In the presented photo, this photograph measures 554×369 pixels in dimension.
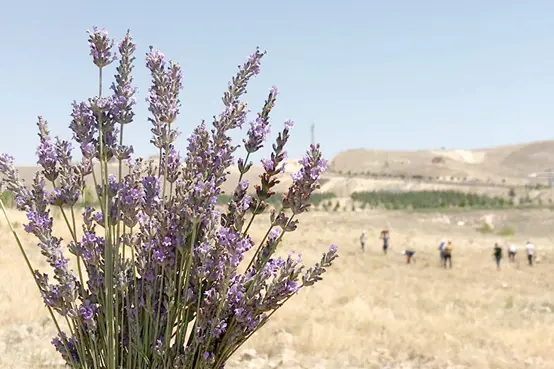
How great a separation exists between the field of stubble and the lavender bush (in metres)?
3.39

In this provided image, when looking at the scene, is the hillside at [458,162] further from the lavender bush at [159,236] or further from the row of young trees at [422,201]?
the lavender bush at [159,236]

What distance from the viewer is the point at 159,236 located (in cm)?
215

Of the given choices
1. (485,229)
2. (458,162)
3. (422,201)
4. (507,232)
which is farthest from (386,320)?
(458,162)

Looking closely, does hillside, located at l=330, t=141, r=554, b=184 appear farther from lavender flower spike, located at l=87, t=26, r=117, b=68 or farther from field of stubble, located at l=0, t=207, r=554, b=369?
lavender flower spike, located at l=87, t=26, r=117, b=68

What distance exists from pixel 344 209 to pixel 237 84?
4192 cm

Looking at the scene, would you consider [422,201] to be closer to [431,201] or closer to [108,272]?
[431,201]

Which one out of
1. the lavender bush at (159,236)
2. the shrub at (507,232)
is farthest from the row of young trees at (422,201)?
the lavender bush at (159,236)

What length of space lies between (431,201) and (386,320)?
4049 cm

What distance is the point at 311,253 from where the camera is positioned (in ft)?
65.4

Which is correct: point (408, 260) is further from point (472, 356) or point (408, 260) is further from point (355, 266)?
point (472, 356)

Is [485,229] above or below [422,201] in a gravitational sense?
below

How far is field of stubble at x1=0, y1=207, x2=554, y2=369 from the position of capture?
254 inches


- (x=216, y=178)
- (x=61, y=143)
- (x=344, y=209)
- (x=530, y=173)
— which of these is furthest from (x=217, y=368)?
(x=530, y=173)

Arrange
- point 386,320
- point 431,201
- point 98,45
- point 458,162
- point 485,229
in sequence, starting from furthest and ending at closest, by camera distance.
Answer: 1. point 458,162
2. point 431,201
3. point 485,229
4. point 386,320
5. point 98,45
